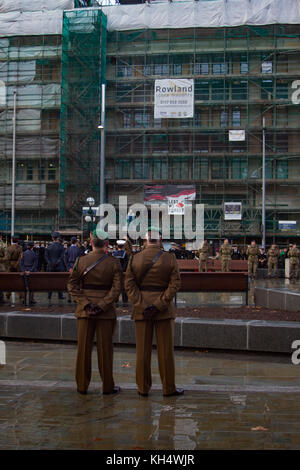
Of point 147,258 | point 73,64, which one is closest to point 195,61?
point 73,64

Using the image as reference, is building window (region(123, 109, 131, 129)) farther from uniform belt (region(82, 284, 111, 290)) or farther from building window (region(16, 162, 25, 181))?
uniform belt (region(82, 284, 111, 290))

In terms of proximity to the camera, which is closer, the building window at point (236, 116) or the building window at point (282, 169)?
the building window at point (282, 169)

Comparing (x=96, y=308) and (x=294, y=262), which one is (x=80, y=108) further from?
(x=96, y=308)

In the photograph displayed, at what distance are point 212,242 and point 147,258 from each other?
33522 millimetres

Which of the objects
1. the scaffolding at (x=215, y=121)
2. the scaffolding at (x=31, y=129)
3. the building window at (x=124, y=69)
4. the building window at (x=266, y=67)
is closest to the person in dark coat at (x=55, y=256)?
the scaffolding at (x=215, y=121)

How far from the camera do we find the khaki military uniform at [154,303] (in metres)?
5.98

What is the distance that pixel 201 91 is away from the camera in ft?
138

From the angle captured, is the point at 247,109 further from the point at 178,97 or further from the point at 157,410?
the point at 157,410

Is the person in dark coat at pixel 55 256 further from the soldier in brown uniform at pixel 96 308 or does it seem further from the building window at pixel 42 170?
the building window at pixel 42 170

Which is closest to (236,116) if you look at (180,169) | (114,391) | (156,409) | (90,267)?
(180,169)

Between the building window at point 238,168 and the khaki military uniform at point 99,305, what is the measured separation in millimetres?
35935

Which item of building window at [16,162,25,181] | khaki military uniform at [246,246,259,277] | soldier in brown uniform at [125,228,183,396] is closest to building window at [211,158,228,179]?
building window at [16,162,25,181]

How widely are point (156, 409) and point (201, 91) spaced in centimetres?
3855

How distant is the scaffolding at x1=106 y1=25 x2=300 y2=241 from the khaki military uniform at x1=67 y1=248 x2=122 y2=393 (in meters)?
34.1
